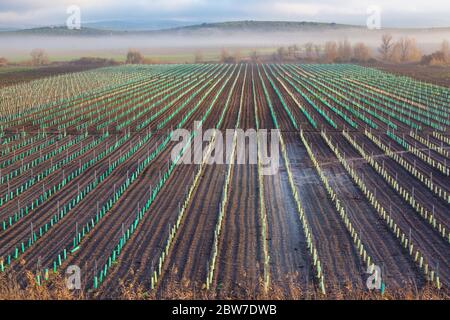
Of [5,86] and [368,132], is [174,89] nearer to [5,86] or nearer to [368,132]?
[5,86]

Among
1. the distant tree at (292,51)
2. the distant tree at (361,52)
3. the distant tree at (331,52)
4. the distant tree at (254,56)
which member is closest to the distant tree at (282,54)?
the distant tree at (292,51)

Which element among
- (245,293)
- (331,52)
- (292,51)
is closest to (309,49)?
(292,51)

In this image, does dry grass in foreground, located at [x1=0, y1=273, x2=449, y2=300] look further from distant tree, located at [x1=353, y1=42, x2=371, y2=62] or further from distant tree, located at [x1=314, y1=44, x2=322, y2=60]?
distant tree, located at [x1=314, y1=44, x2=322, y2=60]

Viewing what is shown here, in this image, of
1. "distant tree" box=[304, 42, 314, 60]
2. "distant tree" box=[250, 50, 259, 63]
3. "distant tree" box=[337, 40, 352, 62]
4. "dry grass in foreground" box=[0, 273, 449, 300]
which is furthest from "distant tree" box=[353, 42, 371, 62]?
"dry grass in foreground" box=[0, 273, 449, 300]

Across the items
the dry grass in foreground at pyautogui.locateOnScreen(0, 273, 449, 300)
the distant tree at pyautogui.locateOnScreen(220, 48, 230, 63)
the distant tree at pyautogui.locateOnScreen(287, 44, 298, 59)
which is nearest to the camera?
the dry grass in foreground at pyautogui.locateOnScreen(0, 273, 449, 300)

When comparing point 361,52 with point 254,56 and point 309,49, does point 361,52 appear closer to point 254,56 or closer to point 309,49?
point 309,49
